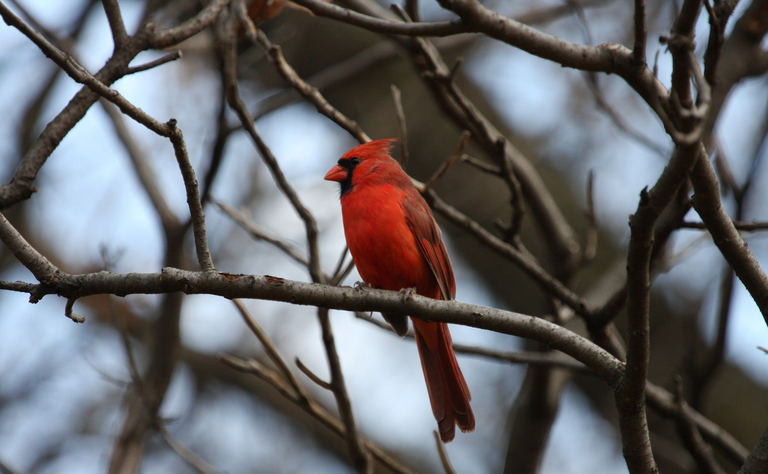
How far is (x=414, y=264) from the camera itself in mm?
2975

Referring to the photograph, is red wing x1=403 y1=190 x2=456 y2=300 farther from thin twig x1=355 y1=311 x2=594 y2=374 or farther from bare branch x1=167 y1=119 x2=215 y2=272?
bare branch x1=167 y1=119 x2=215 y2=272

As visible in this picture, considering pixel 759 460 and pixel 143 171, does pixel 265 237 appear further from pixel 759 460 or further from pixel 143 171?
pixel 759 460

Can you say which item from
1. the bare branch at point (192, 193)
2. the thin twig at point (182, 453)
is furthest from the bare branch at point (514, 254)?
the thin twig at point (182, 453)

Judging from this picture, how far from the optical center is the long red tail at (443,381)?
9.41ft

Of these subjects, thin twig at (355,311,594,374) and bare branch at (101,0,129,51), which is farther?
thin twig at (355,311,594,374)

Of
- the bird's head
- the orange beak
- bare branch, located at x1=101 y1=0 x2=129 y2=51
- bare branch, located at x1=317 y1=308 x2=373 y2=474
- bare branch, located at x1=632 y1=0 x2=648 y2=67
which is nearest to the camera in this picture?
bare branch, located at x1=632 y1=0 x2=648 y2=67

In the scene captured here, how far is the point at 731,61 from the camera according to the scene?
319cm

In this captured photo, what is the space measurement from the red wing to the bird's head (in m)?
0.26

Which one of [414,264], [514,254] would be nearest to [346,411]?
[414,264]

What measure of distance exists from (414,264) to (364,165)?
2.40 ft

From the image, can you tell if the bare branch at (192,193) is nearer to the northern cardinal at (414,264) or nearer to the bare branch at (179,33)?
the bare branch at (179,33)

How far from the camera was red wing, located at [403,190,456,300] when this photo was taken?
3.00 metres

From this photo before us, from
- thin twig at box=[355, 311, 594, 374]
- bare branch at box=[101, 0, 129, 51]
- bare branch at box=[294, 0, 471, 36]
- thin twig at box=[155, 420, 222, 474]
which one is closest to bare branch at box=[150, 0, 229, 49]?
bare branch at box=[101, 0, 129, 51]

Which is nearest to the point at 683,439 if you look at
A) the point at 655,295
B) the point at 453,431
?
the point at 453,431
